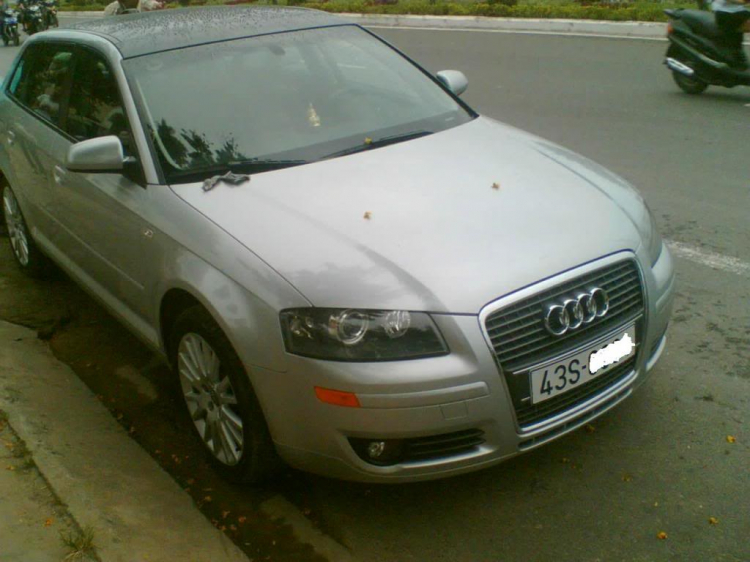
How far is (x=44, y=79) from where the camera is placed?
4949 millimetres

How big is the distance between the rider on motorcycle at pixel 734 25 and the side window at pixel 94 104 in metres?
7.43

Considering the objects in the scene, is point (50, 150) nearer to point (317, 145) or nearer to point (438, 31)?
point (317, 145)

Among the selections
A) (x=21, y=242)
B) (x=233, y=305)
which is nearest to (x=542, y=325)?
(x=233, y=305)

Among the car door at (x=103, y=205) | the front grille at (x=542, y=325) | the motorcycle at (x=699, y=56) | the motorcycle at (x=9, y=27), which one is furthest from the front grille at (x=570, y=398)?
the motorcycle at (x=9, y=27)

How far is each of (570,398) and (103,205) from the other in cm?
219

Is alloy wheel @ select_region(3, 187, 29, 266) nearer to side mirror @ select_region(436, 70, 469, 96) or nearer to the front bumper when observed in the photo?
side mirror @ select_region(436, 70, 469, 96)

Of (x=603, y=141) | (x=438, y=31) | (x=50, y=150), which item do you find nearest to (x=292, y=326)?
(x=50, y=150)

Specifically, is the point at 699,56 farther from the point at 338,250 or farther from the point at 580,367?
the point at 338,250

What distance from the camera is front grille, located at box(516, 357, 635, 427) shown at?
2.90 meters

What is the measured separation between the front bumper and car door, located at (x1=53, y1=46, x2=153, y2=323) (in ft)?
3.48

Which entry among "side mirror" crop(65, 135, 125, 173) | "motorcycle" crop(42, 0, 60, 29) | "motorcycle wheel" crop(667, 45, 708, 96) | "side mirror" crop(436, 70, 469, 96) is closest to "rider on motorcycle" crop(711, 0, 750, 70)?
"motorcycle wheel" crop(667, 45, 708, 96)

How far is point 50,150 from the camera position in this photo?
14.9 feet

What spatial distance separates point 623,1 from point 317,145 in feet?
53.1

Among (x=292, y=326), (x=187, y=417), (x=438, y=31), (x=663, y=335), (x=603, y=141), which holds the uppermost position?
(x=292, y=326)
